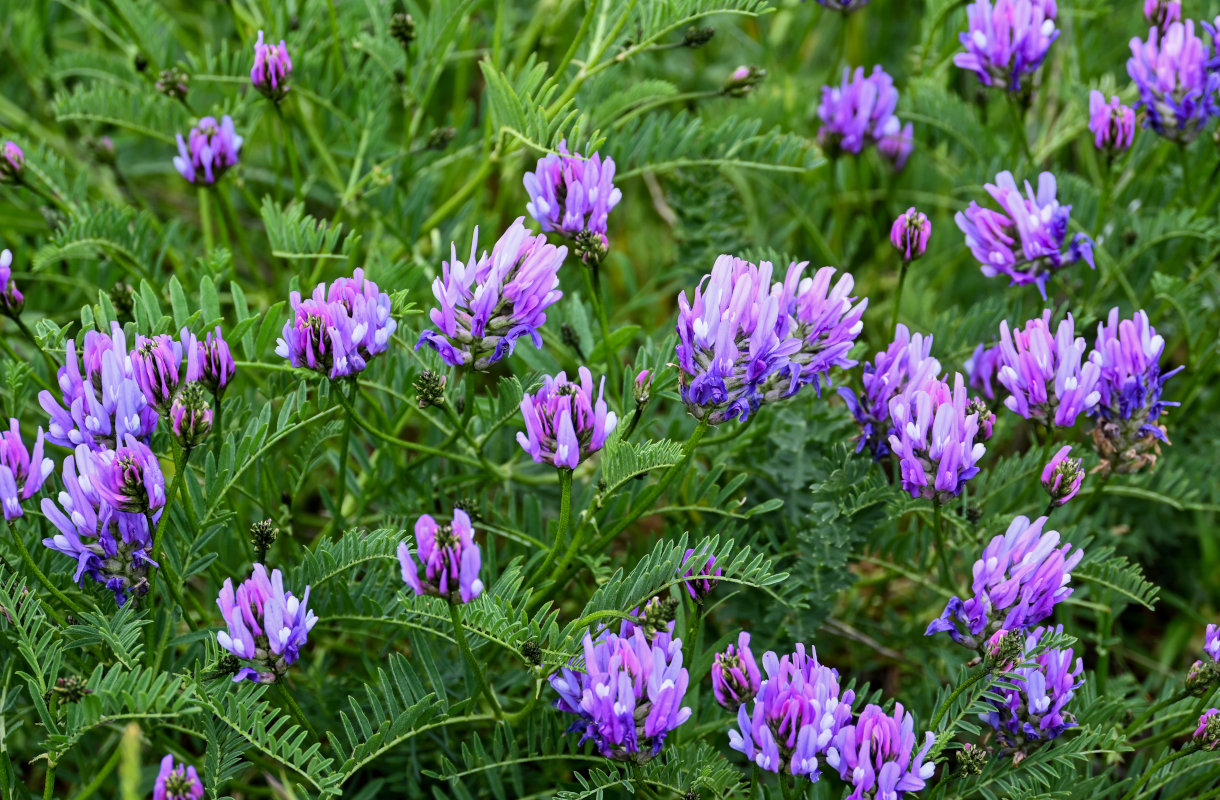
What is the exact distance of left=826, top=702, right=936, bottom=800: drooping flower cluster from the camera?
1922 mm

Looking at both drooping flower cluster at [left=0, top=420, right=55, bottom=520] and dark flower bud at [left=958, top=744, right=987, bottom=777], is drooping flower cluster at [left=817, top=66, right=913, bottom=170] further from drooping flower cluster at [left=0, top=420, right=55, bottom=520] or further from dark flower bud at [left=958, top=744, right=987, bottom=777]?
drooping flower cluster at [left=0, top=420, right=55, bottom=520]

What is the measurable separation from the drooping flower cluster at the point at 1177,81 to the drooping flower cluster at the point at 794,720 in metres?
1.75

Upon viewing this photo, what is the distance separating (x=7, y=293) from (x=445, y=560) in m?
1.23

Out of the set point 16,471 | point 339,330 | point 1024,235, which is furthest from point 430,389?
point 1024,235

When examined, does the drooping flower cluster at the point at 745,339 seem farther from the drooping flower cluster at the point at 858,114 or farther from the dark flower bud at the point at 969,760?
the drooping flower cluster at the point at 858,114

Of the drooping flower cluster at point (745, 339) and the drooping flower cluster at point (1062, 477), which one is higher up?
the drooping flower cluster at point (745, 339)

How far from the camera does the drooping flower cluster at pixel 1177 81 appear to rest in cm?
281

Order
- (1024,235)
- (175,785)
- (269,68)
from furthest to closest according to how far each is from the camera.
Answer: (269,68)
(1024,235)
(175,785)

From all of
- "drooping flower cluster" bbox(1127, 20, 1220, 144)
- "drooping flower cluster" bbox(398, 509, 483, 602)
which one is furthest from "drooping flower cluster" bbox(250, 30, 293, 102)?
"drooping flower cluster" bbox(1127, 20, 1220, 144)

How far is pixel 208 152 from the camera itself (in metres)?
2.82

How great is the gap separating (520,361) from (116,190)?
5.36 feet

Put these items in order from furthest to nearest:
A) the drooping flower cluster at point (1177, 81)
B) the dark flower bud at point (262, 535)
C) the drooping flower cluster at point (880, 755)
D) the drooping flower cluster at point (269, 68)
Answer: the drooping flower cluster at point (1177, 81) < the drooping flower cluster at point (269, 68) < the dark flower bud at point (262, 535) < the drooping flower cluster at point (880, 755)

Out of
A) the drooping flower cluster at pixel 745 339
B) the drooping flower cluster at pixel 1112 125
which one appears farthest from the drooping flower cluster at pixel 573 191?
the drooping flower cluster at pixel 1112 125

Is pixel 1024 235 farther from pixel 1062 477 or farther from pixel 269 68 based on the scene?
pixel 269 68
